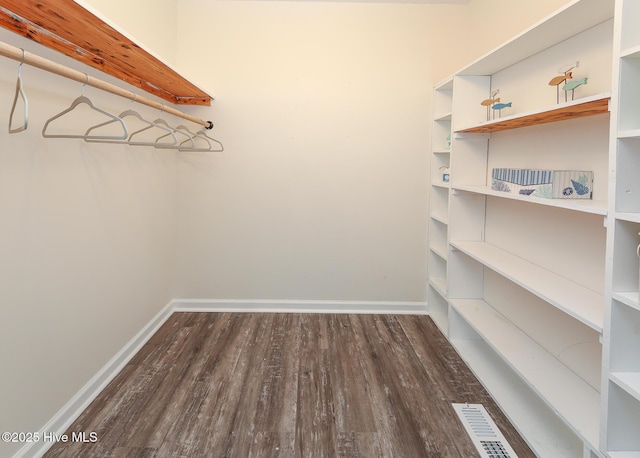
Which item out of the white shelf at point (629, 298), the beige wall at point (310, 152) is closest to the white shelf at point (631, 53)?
the white shelf at point (629, 298)

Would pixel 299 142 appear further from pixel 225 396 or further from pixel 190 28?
pixel 225 396

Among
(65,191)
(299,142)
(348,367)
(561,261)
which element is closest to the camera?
(65,191)

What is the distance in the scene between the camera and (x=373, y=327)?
322 cm

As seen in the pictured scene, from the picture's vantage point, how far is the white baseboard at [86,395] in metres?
1.70

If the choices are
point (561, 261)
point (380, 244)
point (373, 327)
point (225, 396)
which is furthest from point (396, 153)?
point (225, 396)

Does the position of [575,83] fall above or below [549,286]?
above

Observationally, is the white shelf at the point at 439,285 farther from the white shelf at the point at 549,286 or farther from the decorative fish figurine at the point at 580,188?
the decorative fish figurine at the point at 580,188

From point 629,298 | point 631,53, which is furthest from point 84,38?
point 629,298

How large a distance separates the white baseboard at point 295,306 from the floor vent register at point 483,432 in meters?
1.47

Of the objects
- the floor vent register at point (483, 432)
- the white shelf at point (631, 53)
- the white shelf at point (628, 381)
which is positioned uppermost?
the white shelf at point (631, 53)

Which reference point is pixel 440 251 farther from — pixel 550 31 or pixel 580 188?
pixel 550 31

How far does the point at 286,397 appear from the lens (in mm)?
2176

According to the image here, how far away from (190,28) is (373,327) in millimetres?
2929

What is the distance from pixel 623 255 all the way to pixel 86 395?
8.23ft
